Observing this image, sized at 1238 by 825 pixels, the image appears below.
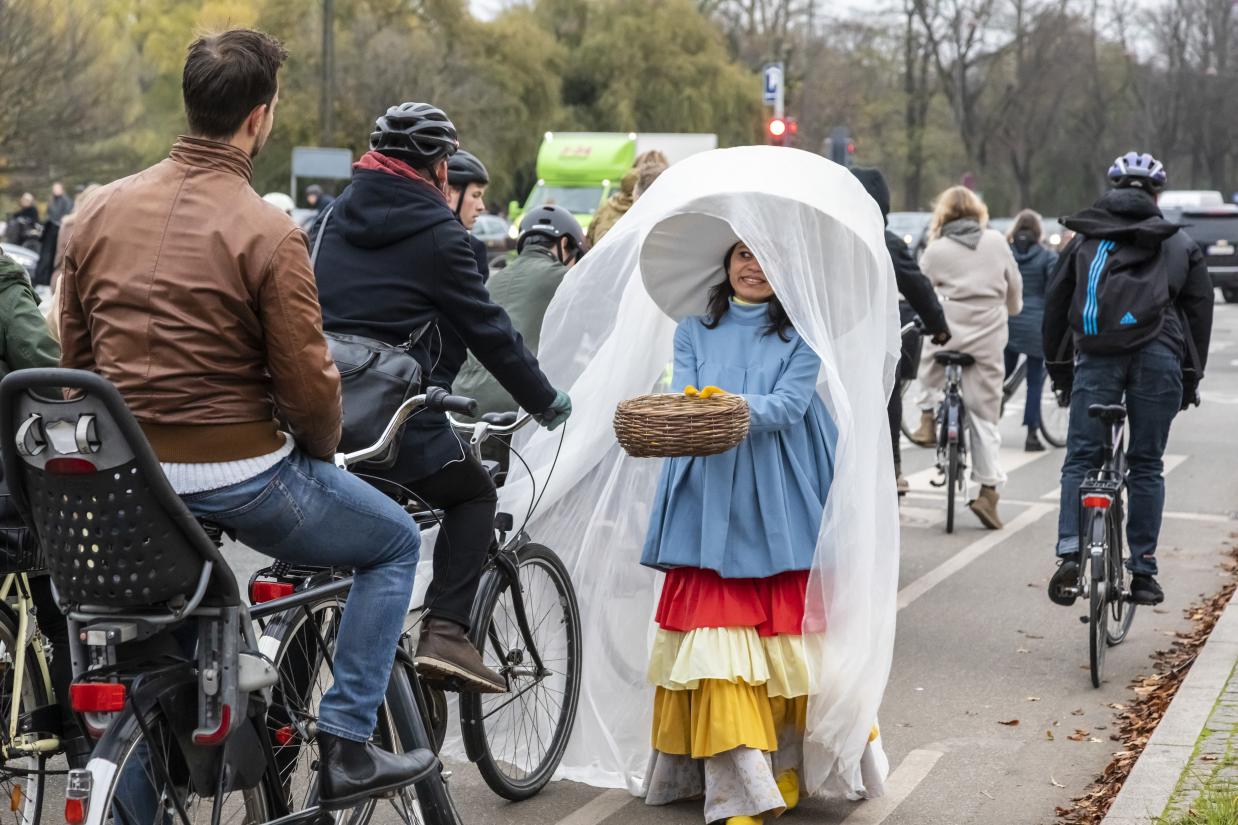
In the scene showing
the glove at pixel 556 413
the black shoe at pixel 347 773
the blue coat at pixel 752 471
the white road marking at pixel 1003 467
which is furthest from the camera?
the white road marking at pixel 1003 467

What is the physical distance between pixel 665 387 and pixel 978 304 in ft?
18.6

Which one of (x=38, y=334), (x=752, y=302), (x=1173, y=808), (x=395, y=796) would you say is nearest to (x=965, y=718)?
(x=1173, y=808)

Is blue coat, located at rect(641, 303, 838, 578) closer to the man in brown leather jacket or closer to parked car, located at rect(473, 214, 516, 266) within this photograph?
the man in brown leather jacket

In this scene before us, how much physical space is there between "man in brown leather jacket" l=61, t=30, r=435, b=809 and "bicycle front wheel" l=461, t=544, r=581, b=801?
59.9 inches

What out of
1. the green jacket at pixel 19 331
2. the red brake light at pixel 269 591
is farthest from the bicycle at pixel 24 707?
the red brake light at pixel 269 591

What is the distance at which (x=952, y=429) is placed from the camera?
32.6ft

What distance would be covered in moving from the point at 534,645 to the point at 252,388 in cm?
208

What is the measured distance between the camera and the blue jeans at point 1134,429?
276 inches

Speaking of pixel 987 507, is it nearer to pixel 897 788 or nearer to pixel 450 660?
pixel 897 788

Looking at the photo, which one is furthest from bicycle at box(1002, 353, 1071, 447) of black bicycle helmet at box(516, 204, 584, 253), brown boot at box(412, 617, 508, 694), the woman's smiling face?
brown boot at box(412, 617, 508, 694)

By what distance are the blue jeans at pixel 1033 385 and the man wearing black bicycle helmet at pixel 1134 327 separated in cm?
614

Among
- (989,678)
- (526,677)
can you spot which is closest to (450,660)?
(526,677)

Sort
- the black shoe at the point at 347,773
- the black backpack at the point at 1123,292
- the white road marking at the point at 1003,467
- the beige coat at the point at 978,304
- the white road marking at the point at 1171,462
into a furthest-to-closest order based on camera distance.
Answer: the white road marking at the point at 1171,462 < the white road marking at the point at 1003,467 < the beige coat at the point at 978,304 < the black backpack at the point at 1123,292 < the black shoe at the point at 347,773

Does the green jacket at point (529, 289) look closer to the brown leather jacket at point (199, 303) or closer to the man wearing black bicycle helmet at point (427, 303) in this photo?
the man wearing black bicycle helmet at point (427, 303)
